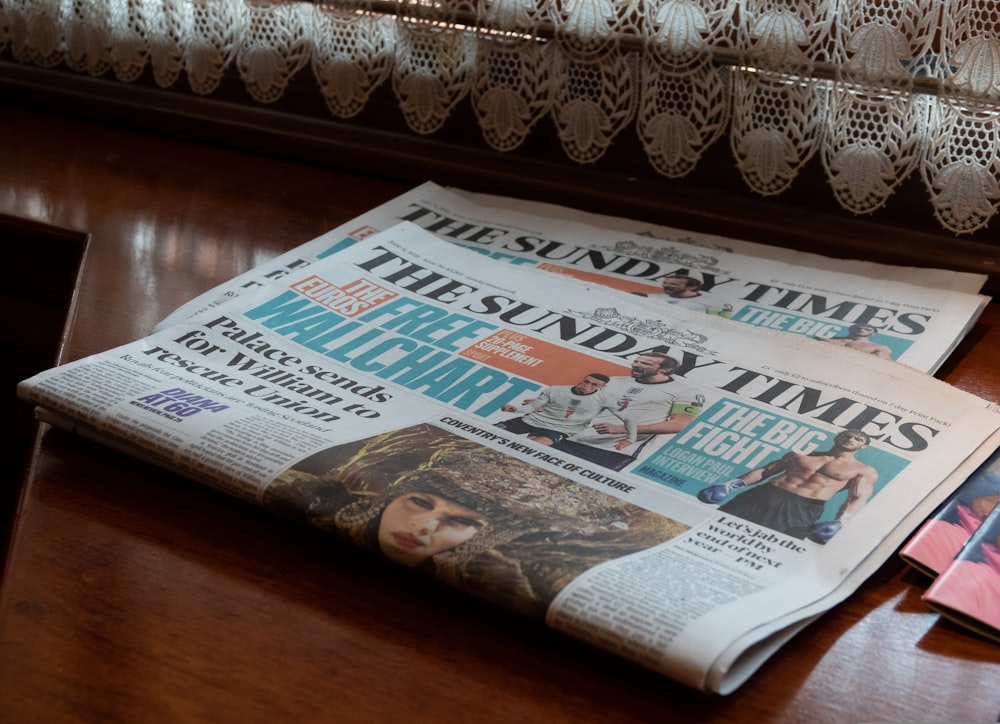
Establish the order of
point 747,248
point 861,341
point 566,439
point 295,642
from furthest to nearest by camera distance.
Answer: point 747,248 < point 861,341 < point 566,439 < point 295,642

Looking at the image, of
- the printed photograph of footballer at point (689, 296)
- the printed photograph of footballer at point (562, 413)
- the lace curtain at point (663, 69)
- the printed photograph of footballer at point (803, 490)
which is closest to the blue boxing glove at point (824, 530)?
the printed photograph of footballer at point (803, 490)

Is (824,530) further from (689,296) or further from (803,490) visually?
(689,296)

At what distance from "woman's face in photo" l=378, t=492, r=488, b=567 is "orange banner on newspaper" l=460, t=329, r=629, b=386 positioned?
0.45ft

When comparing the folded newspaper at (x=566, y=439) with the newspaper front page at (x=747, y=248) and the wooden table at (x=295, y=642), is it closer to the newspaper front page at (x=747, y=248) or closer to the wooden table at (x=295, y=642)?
the wooden table at (x=295, y=642)

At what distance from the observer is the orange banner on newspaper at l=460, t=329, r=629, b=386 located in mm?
583

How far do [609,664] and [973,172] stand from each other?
0.47m

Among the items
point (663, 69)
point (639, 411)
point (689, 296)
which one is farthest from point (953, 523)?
point (663, 69)

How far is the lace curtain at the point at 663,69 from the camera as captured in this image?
69cm

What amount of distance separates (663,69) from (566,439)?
1.23 ft

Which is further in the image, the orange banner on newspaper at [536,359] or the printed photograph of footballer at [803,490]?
→ the orange banner on newspaper at [536,359]

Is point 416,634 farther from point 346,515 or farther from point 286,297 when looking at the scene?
point 286,297

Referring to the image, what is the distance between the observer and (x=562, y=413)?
1.79ft

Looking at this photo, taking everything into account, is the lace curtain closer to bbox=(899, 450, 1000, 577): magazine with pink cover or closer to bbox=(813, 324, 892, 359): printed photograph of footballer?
bbox=(813, 324, 892, 359): printed photograph of footballer

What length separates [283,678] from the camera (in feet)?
1.29
